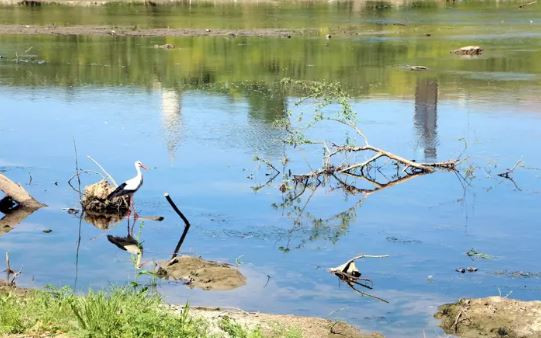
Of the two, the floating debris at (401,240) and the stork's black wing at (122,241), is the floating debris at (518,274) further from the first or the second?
the stork's black wing at (122,241)

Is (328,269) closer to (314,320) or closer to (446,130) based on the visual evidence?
(314,320)

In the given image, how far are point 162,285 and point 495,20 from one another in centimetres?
4036

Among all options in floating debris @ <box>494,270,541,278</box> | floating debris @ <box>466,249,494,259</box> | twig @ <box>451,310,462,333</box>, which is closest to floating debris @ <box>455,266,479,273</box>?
floating debris @ <box>494,270,541,278</box>

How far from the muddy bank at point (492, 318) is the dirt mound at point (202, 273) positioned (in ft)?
7.70

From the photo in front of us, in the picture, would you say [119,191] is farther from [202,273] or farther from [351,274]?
[351,274]

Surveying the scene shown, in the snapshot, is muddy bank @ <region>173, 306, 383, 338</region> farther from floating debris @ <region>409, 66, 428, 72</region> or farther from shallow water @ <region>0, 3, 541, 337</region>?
floating debris @ <region>409, 66, 428, 72</region>

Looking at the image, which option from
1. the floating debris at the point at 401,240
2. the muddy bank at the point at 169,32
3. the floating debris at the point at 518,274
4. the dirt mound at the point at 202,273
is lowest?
the floating debris at the point at 518,274

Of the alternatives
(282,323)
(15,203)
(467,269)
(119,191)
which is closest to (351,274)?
(467,269)

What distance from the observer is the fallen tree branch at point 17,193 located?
14516mm

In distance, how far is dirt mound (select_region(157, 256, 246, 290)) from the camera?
11.2m

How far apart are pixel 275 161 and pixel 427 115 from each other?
18.0 feet

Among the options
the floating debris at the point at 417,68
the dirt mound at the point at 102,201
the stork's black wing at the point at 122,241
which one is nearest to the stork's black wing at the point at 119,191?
the dirt mound at the point at 102,201

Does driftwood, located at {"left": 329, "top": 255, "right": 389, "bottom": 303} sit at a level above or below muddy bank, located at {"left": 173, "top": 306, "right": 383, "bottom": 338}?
below

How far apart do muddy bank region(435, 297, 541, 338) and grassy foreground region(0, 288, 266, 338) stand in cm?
223
